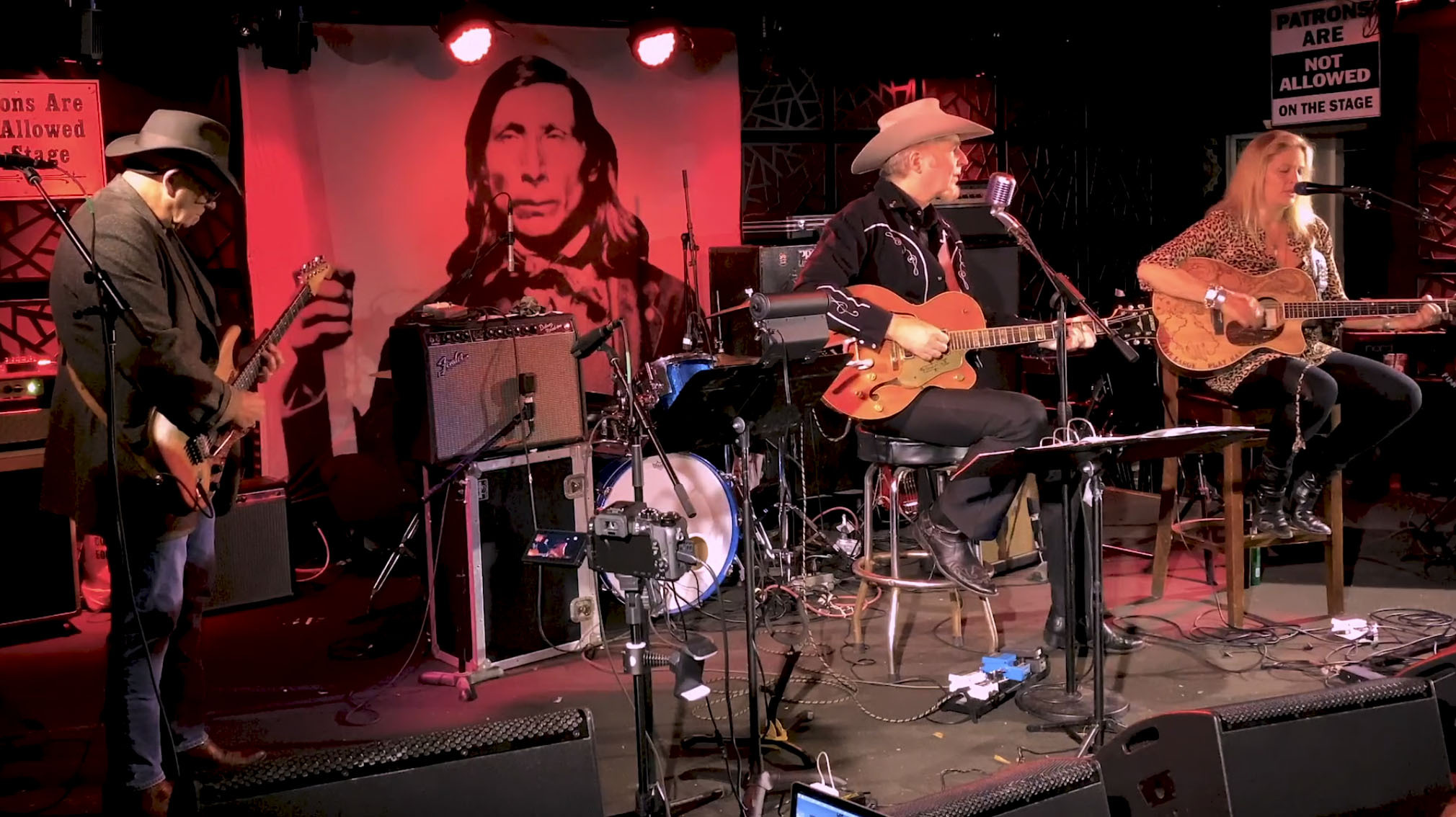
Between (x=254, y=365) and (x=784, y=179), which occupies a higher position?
(x=784, y=179)

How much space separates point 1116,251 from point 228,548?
21.8 ft

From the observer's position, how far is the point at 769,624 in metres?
6.06

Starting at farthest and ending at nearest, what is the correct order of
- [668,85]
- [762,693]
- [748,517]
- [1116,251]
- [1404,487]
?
[1116,251] < [1404,487] < [668,85] < [762,693] < [748,517]

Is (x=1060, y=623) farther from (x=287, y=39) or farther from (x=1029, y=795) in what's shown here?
(x=287, y=39)

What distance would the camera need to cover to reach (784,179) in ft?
28.8

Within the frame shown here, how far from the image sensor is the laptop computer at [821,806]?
8.30 feet

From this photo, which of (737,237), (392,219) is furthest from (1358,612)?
(392,219)

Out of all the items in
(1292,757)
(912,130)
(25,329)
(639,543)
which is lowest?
(1292,757)

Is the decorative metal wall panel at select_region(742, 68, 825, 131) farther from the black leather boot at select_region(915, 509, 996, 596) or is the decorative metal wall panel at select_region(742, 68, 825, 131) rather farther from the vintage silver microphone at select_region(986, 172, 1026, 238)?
the vintage silver microphone at select_region(986, 172, 1026, 238)

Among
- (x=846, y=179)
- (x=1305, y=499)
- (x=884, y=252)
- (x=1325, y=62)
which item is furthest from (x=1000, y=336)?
(x=1325, y=62)

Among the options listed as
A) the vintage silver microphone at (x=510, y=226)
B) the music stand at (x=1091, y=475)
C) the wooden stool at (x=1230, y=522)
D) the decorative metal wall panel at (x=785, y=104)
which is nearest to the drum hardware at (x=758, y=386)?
the music stand at (x=1091, y=475)

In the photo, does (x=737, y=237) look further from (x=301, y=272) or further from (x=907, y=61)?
(x=301, y=272)

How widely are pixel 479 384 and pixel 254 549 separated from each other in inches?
79.7

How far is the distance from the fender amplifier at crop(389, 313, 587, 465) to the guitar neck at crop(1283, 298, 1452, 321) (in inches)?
121
